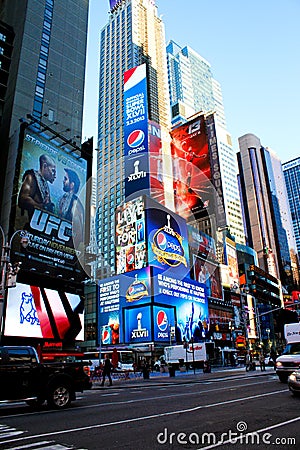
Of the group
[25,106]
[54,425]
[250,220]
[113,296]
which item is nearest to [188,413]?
[54,425]

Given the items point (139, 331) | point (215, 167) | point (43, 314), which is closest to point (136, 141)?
point (215, 167)

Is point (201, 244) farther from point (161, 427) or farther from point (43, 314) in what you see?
point (161, 427)

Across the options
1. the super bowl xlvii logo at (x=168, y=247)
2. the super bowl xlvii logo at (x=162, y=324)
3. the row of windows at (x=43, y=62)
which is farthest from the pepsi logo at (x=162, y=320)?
the row of windows at (x=43, y=62)

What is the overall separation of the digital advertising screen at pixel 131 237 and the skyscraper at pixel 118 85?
142ft

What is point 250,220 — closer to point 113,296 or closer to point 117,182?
point 117,182

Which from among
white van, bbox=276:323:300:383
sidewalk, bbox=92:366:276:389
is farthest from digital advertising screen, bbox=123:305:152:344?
white van, bbox=276:323:300:383

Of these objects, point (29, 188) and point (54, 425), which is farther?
point (29, 188)

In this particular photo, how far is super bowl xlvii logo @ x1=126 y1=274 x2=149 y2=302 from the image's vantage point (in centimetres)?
7350

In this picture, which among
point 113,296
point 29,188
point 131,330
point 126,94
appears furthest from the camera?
point 126,94

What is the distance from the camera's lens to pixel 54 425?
318 inches

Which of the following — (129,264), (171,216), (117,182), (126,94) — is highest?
(126,94)

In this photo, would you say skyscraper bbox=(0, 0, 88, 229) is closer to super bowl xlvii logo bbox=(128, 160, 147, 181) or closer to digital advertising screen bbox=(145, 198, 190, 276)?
digital advertising screen bbox=(145, 198, 190, 276)

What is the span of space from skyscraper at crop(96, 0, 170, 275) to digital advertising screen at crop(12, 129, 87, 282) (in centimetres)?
7540

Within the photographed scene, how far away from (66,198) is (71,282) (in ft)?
35.8
